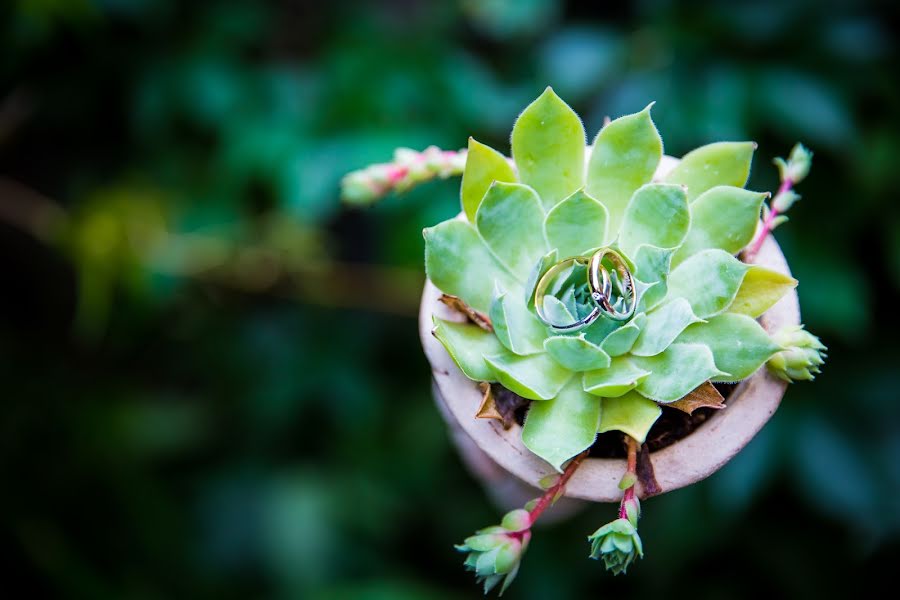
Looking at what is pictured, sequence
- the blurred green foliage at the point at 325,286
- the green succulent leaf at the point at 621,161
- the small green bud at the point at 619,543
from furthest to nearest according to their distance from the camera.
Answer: the blurred green foliage at the point at 325,286
the green succulent leaf at the point at 621,161
the small green bud at the point at 619,543

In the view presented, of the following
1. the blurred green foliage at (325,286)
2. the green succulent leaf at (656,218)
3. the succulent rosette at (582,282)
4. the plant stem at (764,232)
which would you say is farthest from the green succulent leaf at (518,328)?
the blurred green foliage at (325,286)

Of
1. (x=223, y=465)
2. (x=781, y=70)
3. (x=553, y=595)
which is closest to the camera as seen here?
(x=781, y=70)

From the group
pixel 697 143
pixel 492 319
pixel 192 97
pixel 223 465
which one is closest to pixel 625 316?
pixel 492 319

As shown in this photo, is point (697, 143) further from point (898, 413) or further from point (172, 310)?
point (172, 310)

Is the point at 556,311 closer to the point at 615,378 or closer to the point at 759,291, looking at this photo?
the point at 615,378

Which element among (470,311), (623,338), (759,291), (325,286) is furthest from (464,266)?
(325,286)

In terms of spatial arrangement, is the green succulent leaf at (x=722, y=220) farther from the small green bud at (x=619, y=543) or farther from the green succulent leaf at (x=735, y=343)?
the small green bud at (x=619, y=543)

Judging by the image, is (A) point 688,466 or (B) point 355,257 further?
(B) point 355,257

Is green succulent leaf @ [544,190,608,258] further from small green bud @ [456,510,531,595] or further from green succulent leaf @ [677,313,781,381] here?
small green bud @ [456,510,531,595]
